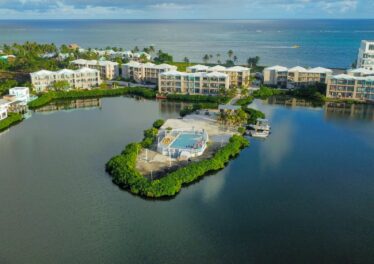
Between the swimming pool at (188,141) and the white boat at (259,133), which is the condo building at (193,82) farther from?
the swimming pool at (188,141)

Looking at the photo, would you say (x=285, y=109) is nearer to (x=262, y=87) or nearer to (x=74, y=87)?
(x=262, y=87)

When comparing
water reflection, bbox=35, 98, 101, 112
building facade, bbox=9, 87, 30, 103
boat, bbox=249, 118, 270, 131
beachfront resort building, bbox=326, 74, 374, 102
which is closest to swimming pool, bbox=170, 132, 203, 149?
boat, bbox=249, 118, 270, 131

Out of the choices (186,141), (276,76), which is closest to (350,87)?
(276,76)

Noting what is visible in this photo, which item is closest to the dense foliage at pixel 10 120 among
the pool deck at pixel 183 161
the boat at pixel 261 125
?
the pool deck at pixel 183 161

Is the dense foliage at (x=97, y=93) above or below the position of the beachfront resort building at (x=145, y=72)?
below

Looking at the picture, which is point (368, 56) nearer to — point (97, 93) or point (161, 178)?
point (97, 93)
